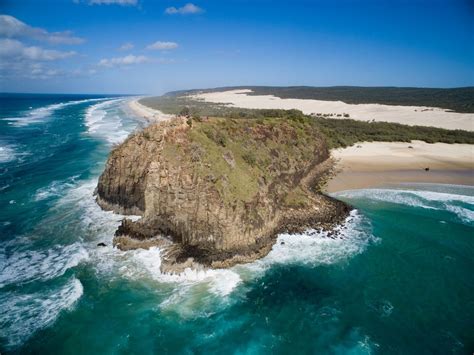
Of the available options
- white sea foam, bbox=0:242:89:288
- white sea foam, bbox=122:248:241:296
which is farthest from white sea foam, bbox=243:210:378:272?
white sea foam, bbox=0:242:89:288

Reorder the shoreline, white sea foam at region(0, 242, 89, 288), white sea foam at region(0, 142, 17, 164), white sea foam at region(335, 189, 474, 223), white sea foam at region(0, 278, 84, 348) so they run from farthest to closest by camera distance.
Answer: white sea foam at region(0, 142, 17, 164)
the shoreline
white sea foam at region(335, 189, 474, 223)
white sea foam at region(0, 242, 89, 288)
white sea foam at region(0, 278, 84, 348)

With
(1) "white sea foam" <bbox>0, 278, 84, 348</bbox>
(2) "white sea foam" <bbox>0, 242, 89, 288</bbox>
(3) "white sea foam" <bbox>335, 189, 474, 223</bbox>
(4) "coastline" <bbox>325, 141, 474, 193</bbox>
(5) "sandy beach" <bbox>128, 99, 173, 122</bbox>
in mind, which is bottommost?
(1) "white sea foam" <bbox>0, 278, 84, 348</bbox>

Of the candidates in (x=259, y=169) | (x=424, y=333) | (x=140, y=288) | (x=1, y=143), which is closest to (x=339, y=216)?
(x=259, y=169)

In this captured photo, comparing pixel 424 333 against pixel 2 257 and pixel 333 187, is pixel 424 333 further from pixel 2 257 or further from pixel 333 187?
pixel 2 257

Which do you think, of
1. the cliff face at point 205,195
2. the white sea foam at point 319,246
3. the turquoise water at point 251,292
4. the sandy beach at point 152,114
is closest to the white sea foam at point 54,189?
the turquoise water at point 251,292

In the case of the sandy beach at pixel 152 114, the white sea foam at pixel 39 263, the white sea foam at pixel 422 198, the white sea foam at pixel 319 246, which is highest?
the sandy beach at pixel 152 114

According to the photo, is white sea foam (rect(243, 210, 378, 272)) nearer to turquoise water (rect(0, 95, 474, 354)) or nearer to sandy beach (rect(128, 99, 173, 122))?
turquoise water (rect(0, 95, 474, 354))

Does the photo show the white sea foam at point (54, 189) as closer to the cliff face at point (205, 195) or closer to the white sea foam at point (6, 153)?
the cliff face at point (205, 195)
